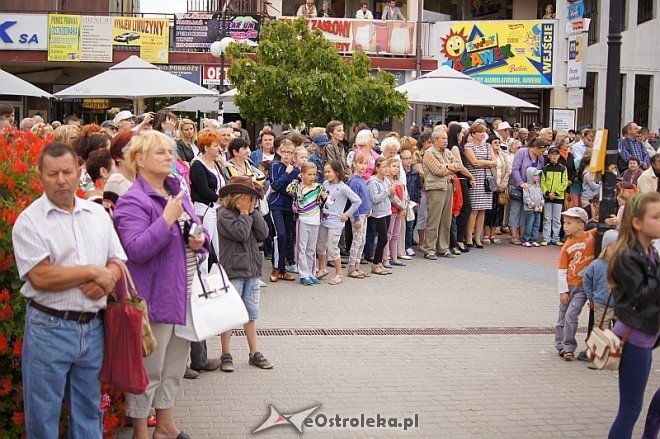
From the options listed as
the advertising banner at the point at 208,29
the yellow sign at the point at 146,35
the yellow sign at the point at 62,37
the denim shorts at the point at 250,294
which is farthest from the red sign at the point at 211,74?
the denim shorts at the point at 250,294

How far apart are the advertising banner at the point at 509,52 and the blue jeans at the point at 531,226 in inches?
480

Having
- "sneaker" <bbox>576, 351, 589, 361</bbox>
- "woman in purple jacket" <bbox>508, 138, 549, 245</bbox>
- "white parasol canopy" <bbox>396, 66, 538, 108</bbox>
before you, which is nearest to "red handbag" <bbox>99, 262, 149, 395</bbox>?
"sneaker" <bbox>576, 351, 589, 361</bbox>

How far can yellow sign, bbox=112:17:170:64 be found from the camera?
25688mm

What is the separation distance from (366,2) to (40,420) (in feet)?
90.0

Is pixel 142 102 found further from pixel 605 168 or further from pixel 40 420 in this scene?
pixel 40 420

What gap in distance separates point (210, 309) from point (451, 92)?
1321cm

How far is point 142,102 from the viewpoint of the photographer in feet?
91.1

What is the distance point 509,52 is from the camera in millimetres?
26984

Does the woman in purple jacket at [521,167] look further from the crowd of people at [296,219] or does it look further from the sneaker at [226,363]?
the sneaker at [226,363]

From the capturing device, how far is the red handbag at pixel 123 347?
4.55 metres

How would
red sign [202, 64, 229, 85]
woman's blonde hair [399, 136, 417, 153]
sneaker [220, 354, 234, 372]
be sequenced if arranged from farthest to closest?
red sign [202, 64, 229, 85]
woman's blonde hair [399, 136, 417, 153]
sneaker [220, 354, 234, 372]

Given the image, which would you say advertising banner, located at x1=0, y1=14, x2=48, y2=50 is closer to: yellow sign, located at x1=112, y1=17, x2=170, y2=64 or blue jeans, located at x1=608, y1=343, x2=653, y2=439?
yellow sign, located at x1=112, y1=17, x2=170, y2=64

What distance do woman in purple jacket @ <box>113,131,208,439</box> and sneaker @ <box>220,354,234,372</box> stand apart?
1822 millimetres

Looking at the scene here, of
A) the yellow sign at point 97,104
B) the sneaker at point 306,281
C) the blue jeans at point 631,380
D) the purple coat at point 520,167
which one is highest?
the yellow sign at point 97,104
